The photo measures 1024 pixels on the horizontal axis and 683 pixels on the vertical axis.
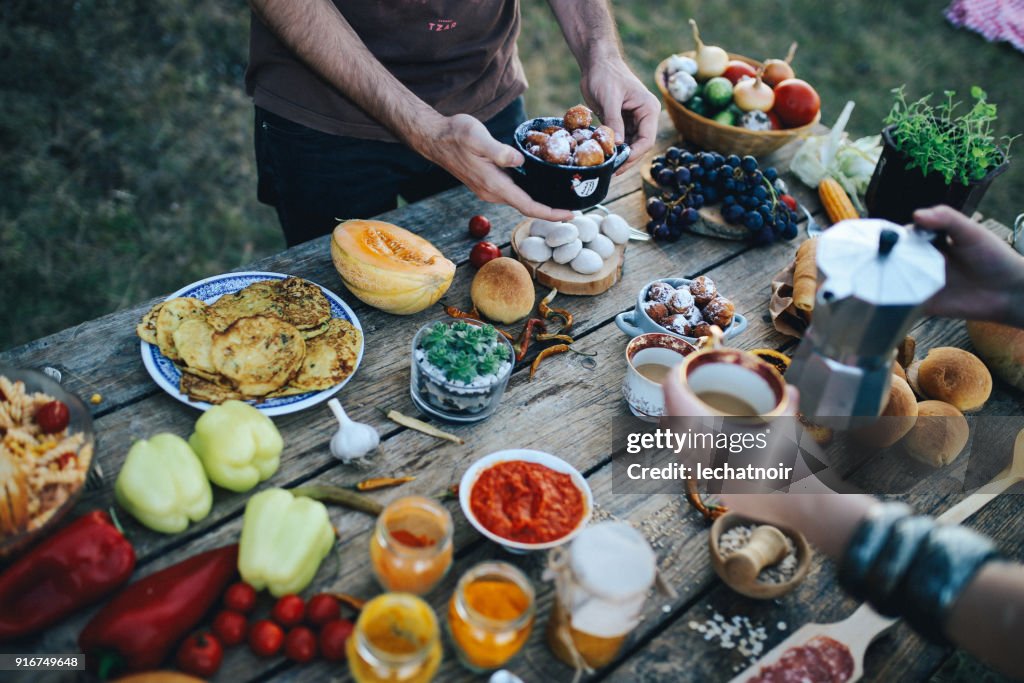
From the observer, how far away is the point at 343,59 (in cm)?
235

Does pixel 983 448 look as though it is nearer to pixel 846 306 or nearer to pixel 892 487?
pixel 892 487

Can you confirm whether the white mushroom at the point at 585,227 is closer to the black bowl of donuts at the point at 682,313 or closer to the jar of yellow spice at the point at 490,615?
the black bowl of donuts at the point at 682,313

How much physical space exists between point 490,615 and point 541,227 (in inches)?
58.9

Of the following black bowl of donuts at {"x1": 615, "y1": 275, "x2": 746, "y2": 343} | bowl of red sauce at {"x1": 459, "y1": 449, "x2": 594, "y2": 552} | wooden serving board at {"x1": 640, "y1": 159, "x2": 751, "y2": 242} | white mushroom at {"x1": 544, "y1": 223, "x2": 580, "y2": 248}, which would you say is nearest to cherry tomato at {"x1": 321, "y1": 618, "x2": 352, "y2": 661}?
bowl of red sauce at {"x1": 459, "y1": 449, "x2": 594, "y2": 552}

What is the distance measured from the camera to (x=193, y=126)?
4.88m

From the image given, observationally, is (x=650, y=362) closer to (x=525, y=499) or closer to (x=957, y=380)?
(x=525, y=499)

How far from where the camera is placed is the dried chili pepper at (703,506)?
1.90 meters

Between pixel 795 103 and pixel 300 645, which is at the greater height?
pixel 795 103

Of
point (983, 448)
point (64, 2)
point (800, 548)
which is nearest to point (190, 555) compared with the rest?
point (800, 548)

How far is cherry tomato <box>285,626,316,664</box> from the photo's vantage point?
1.49 meters

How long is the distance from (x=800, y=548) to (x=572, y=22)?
2.27 metres

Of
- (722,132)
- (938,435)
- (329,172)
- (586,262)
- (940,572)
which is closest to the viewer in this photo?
(940,572)

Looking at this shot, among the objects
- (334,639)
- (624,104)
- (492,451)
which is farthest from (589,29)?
(334,639)

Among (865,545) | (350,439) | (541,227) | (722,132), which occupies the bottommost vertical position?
(350,439)
